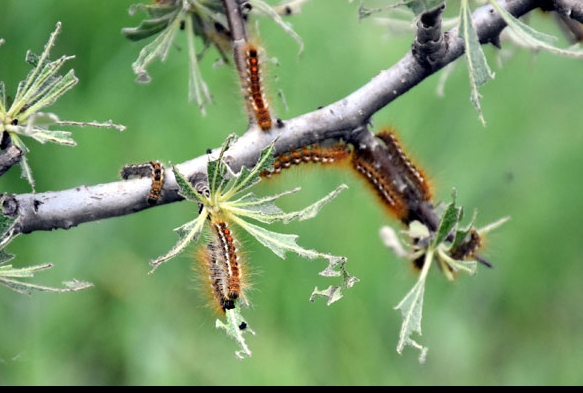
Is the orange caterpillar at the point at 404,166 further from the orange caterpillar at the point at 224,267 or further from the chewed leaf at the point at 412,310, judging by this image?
the orange caterpillar at the point at 224,267

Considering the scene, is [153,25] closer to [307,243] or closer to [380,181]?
[380,181]

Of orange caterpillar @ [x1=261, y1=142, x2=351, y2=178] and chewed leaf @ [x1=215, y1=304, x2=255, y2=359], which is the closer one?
chewed leaf @ [x1=215, y1=304, x2=255, y2=359]

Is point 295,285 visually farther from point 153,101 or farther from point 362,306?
point 153,101

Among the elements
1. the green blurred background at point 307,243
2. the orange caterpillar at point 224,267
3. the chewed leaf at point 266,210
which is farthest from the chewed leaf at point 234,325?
the green blurred background at point 307,243

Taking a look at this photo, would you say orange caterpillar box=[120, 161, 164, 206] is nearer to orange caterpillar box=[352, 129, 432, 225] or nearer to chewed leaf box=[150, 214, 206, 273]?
chewed leaf box=[150, 214, 206, 273]

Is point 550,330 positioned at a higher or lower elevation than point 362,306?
lower

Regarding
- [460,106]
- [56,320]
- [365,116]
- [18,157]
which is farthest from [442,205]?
[460,106]

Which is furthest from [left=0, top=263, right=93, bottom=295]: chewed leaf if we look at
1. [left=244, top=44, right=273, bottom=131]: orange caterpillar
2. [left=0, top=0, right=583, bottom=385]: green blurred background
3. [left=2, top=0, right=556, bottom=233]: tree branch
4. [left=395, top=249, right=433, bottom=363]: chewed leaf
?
[left=0, top=0, right=583, bottom=385]: green blurred background
